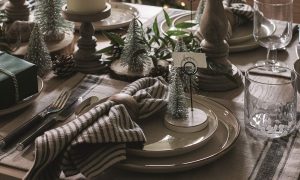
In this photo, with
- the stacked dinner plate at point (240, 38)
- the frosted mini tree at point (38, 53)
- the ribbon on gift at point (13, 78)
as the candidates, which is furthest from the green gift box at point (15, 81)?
the stacked dinner plate at point (240, 38)

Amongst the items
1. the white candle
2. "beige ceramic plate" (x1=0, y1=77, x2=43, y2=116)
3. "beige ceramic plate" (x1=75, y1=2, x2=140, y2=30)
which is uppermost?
the white candle

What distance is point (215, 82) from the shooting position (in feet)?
4.15

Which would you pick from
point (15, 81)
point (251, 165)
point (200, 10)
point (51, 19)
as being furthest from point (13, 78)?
point (200, 10)

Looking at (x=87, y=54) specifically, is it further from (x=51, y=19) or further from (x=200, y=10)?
(x=200, y=10)

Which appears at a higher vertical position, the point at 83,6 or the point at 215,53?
the point at 83,6

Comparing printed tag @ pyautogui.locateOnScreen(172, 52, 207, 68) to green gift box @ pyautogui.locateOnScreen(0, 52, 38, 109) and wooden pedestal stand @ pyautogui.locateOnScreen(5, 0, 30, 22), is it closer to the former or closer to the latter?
green gift box @ pyautogui.locateOnScreen(0, 52, 38, 109)

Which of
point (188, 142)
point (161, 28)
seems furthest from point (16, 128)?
point (161, 28)

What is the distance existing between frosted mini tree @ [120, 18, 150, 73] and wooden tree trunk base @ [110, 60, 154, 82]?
0.01 metres

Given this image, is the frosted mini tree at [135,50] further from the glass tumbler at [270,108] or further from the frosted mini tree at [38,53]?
the glass tumbler at [270,108]

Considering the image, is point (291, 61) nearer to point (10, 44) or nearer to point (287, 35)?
point (287, 35)

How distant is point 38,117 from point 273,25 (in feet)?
2.11

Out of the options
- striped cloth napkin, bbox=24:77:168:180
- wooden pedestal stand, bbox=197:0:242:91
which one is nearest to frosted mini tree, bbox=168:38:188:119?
striped cloth napkin, bbox=24:77:168:180

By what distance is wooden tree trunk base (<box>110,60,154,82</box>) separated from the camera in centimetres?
131

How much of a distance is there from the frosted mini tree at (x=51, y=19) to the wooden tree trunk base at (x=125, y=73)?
0.24 metres
